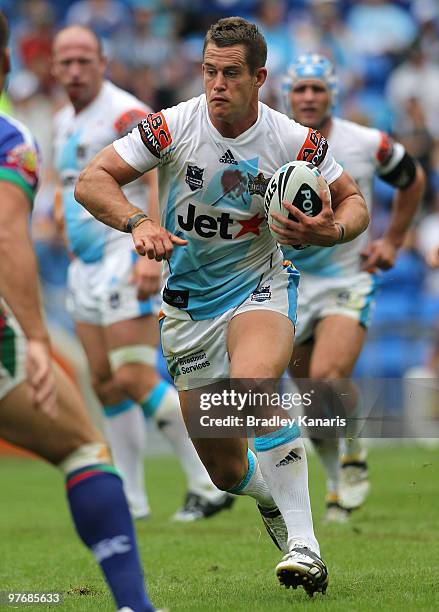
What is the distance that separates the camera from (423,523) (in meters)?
8.53

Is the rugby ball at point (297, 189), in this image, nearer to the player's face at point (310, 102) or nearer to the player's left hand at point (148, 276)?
the player's left hand at point (148, 276)

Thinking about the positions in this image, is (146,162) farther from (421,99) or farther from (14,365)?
(421,99)

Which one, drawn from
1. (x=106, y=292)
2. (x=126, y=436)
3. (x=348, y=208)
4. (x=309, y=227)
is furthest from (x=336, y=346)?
(x=309, y=227)

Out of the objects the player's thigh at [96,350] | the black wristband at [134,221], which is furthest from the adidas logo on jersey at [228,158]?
the player's thigh at [96,350]

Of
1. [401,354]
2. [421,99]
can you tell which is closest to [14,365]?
[401,354]

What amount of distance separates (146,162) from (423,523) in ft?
12.3

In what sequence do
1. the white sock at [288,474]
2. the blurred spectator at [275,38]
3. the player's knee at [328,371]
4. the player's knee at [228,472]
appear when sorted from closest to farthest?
the white sock at [288,474]
the player's knee at [228,472]
the player's knee at [328,371]
the blurred spectator at [275,38]

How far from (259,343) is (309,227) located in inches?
23.8

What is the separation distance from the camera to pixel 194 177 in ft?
20.4

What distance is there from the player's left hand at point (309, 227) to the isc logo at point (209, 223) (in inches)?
18.7

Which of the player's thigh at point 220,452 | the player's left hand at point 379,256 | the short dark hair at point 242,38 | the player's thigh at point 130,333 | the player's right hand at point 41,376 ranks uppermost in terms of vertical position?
the short dark hair at point 242,38

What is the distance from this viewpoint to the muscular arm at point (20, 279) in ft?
14.4

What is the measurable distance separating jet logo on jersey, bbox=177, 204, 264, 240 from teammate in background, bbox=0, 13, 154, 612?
1.70 meters

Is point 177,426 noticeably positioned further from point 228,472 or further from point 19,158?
point 19,158
